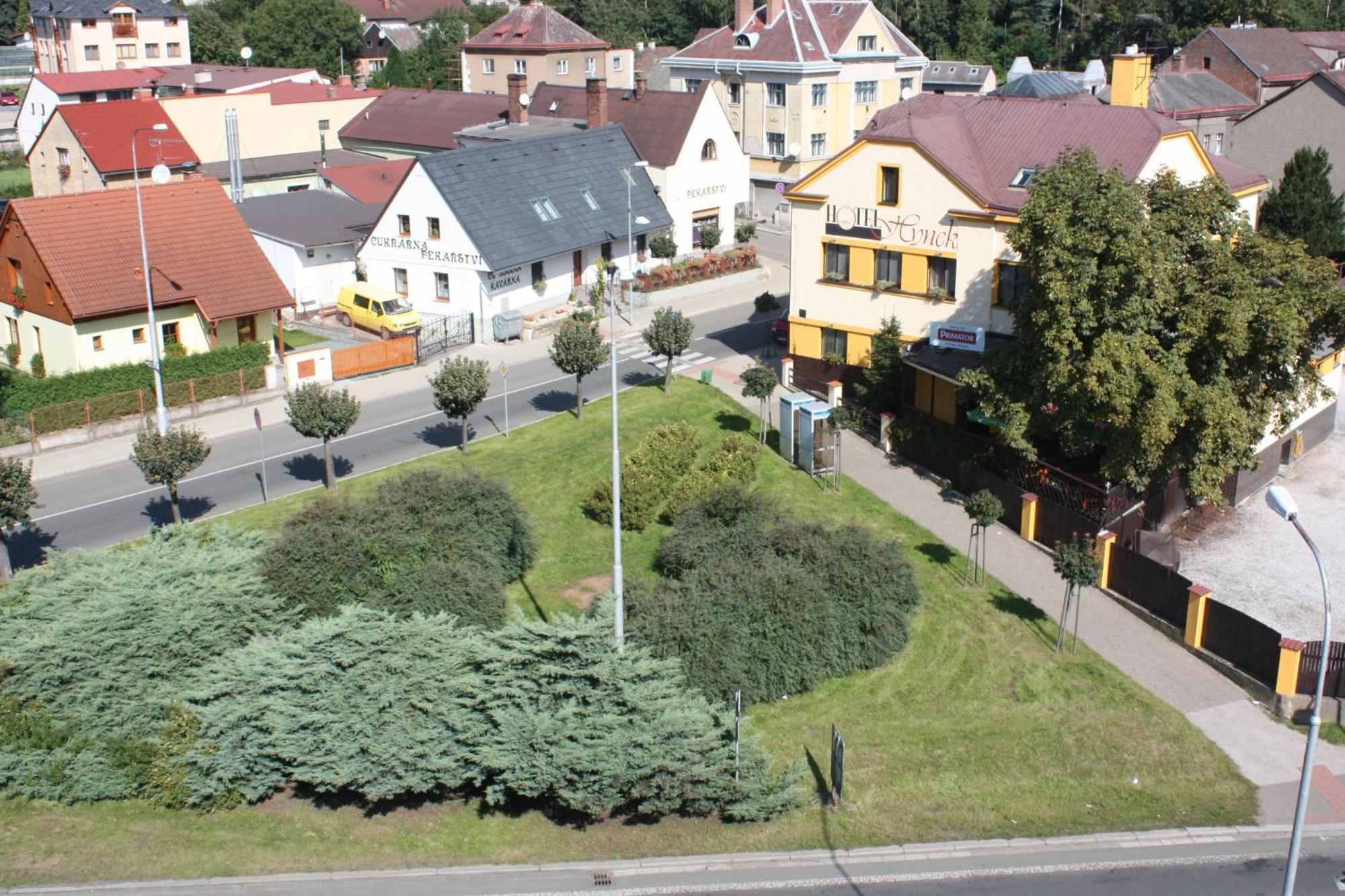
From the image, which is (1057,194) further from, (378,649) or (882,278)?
(378,649)

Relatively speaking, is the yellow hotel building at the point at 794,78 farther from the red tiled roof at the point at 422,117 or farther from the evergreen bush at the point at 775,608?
the evergreen bush at the point at 775,608

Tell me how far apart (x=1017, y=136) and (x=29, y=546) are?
27.9 m

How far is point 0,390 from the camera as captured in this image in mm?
36156

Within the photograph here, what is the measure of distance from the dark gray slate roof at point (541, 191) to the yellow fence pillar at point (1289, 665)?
2912 cm

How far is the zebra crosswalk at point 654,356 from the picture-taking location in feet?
139

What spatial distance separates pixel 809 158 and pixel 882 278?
3379cm

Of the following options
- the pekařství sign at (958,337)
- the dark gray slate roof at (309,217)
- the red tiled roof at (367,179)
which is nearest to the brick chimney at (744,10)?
the red tiled roof at (367,179)

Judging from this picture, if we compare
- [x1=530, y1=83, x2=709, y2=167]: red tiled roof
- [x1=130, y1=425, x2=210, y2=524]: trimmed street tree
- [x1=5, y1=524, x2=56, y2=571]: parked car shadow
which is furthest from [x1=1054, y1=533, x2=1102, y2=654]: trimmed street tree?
[x1=530, y1=83, x2=709, y2=167]: red tiled roof

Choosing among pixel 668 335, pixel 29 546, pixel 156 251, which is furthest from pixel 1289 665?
pixel 156 251

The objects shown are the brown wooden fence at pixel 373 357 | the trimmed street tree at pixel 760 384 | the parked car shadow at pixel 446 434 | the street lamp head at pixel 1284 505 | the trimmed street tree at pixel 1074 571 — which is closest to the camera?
the street lamp head at pixel 1284 505

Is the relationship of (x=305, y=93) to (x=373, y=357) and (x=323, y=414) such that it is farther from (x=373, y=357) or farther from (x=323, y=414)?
(x=323, y=414)

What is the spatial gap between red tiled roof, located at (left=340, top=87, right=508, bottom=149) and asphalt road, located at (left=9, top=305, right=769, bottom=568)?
2541 centimetres

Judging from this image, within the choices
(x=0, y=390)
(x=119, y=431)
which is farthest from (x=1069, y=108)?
(x=0, y=390)

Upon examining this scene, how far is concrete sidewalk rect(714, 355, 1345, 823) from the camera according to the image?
22.3 m
